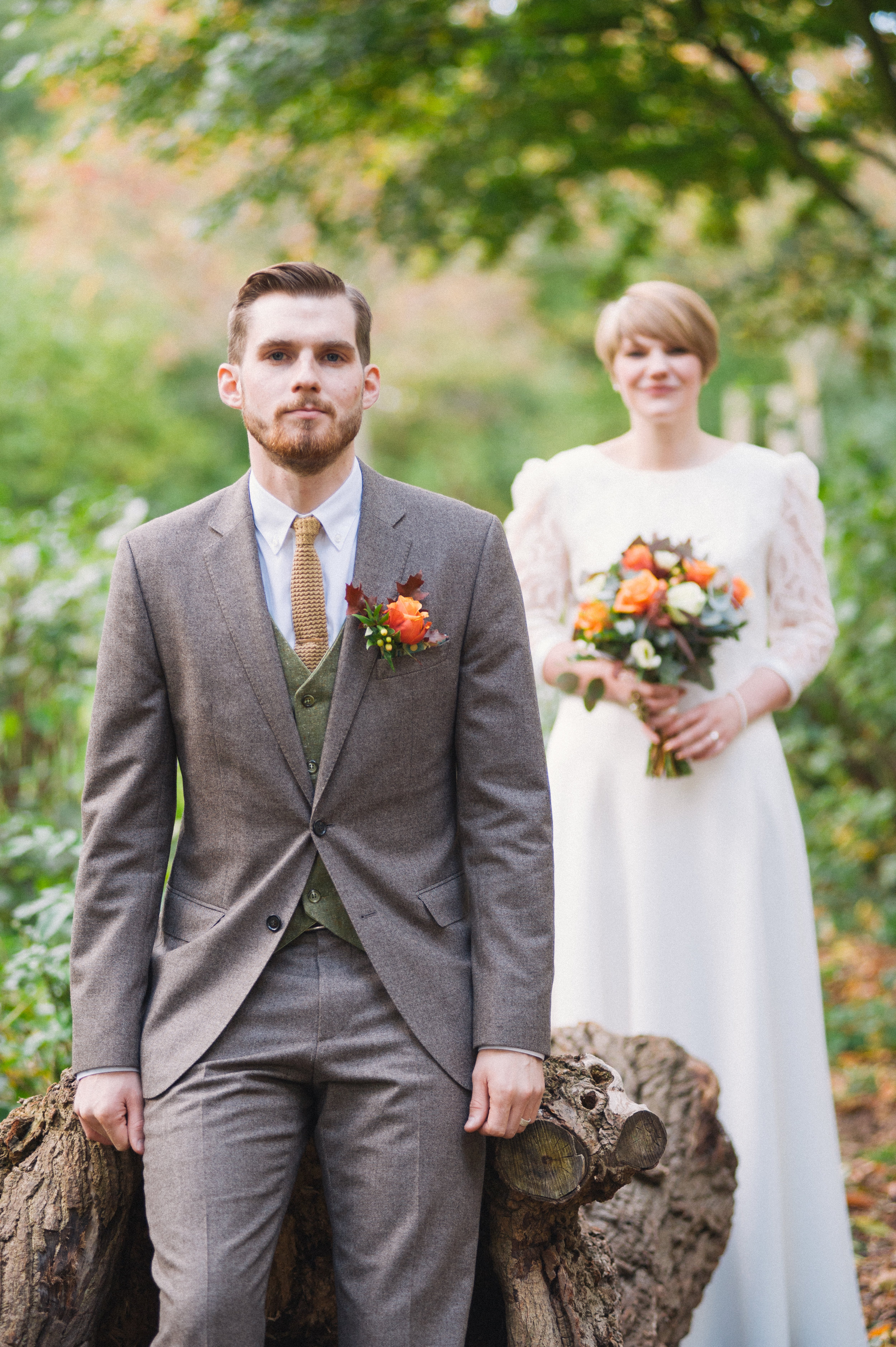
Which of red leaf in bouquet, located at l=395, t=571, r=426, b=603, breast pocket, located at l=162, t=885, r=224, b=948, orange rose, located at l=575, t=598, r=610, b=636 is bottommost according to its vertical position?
breast pocket, located at l=162, t=885, r=224, b=948

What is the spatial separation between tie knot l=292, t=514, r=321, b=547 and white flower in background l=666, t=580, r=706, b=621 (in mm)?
1162

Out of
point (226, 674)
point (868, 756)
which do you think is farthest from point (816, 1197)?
point (868, 756)

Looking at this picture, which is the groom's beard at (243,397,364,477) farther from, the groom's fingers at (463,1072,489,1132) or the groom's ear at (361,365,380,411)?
the groom's fingers at (463,1072,489,1132)

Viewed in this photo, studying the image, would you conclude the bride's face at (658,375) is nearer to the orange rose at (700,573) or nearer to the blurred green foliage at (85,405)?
the orange rose at (700,573)

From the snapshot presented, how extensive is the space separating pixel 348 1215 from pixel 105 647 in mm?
1060

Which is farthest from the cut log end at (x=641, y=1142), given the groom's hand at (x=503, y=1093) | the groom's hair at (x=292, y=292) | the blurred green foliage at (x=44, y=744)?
the blurred green foliage at (x=44, y=744)

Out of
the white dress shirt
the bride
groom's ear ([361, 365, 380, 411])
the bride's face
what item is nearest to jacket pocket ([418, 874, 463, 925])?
the white dress shirt

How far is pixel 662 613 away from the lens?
10.7 ft

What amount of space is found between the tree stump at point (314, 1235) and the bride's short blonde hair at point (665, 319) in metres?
1.92

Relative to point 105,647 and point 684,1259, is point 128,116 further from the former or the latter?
point 684,1259

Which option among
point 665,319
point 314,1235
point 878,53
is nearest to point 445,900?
point 314,1235

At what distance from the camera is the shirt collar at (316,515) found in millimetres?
2396

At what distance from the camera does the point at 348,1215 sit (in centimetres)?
219

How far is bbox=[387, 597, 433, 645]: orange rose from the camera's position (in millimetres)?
2254
